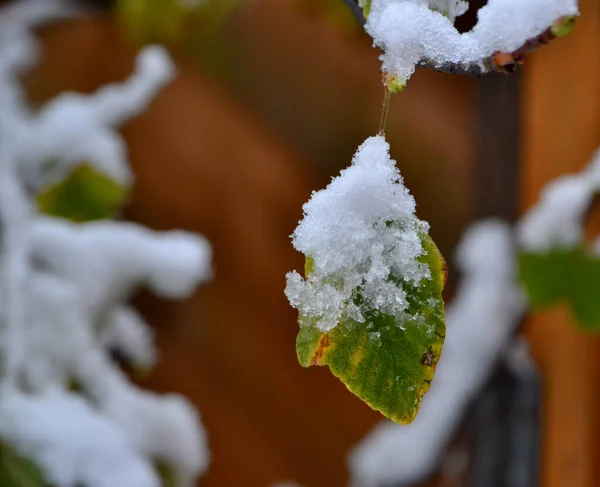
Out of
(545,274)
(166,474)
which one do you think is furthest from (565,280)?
(166,474)

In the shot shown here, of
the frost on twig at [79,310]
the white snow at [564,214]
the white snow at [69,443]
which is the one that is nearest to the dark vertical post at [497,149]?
the white snow at [564,214]

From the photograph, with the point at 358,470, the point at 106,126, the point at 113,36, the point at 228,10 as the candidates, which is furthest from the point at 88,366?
the point at 113,36

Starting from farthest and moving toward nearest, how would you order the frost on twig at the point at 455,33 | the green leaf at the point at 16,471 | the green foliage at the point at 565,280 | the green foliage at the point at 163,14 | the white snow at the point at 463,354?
the green foliage at the point at 163,14
the white snow at the point at 463,354
the green foliage at the point at 565,280
the green leaf at the point at 16,471
the frost on twig at the point at 455,33

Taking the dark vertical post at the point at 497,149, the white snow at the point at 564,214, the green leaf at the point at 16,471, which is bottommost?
the green leaf at the point at 16,471

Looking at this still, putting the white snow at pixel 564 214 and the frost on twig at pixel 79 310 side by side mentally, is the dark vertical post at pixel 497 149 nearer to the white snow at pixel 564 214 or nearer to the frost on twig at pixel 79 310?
the white snow at pixel 564 214

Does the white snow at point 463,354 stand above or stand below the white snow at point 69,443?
above

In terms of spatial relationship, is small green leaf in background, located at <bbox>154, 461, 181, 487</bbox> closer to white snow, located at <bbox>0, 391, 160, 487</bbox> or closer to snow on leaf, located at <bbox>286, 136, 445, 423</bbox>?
white snow, located at <bbox>0, 391, 160, 487</bbox>
